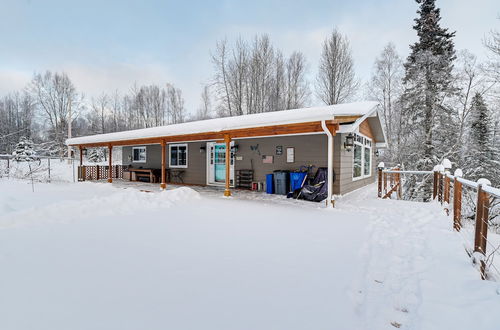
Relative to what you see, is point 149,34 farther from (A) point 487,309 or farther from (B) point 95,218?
(A) point 487,309

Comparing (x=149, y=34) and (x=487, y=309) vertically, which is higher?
(x=149, y=34)

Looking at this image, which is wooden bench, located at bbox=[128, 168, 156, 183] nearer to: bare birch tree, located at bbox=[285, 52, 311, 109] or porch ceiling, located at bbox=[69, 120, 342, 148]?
porch ceiling, located at bbox=[69, 120, 342, 148]

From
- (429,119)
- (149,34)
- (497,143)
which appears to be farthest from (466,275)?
(497,143)

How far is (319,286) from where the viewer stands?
6.42 ft

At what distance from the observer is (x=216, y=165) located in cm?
900

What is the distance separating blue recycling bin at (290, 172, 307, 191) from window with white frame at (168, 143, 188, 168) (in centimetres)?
498

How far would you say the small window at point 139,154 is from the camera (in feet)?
36.2

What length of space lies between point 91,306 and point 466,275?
3163mm

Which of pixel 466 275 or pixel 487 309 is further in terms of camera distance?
pixel 466 275

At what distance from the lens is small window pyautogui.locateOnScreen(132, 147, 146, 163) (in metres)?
11.0

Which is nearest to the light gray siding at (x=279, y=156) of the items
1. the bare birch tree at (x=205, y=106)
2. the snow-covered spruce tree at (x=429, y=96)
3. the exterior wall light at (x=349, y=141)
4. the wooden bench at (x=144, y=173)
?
the exterior wall light at (x=349, y=141)

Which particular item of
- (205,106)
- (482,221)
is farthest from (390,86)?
(482,221)

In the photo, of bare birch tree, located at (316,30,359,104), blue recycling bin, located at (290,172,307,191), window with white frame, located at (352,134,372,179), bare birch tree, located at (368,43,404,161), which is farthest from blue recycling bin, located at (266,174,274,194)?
bare birch tree, located at (368,43,404,161)

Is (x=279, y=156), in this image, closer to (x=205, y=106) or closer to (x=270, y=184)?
(x=270, y=184)
